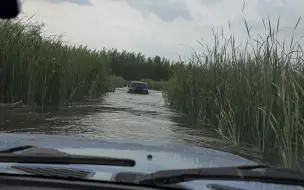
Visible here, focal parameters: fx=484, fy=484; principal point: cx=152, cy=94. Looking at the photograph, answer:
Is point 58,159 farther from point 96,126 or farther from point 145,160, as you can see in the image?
point 96,126

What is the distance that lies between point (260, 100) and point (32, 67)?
663 cm

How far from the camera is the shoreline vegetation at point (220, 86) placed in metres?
6.57

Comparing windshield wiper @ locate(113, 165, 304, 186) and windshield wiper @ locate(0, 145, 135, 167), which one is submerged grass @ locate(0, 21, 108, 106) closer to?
windshield wiper @ locate(0, 145, 135, 167)

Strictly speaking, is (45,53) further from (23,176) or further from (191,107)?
(23,176)

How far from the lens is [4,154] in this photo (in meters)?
2.08

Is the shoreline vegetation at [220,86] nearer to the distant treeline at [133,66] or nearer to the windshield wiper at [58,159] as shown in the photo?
the windshield wiper at [58,159]

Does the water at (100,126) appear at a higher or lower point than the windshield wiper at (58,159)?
lower

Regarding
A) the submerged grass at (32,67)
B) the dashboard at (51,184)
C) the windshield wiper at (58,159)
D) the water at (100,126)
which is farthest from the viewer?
the submerged grass at (32,67)

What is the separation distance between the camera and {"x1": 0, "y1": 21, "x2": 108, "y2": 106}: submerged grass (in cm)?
1170

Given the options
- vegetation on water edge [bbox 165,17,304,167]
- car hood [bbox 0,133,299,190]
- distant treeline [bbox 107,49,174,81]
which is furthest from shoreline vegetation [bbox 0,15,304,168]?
distant treeline [bbox 107,49,174,81]

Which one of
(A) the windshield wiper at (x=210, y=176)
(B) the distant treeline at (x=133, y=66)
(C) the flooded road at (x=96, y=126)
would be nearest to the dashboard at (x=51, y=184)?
(A) the windshield wiper at (x=210, y=176)

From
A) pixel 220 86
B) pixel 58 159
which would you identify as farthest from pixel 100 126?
pixel 58 159

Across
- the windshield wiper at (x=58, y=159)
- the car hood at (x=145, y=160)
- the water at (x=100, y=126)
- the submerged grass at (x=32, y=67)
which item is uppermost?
the submerged grass at (x=32, y=67)

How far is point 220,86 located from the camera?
408 inches
